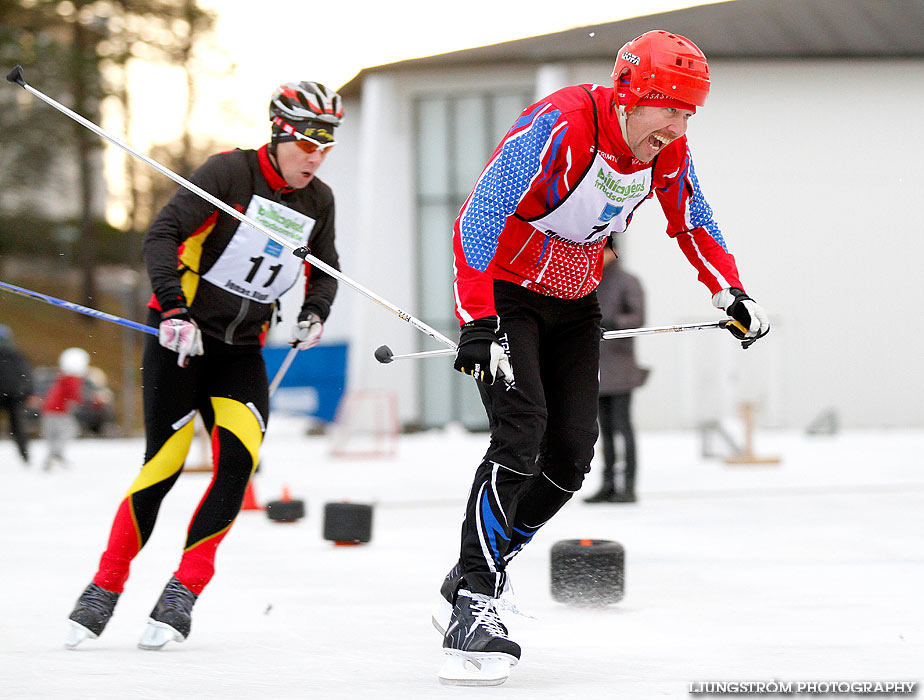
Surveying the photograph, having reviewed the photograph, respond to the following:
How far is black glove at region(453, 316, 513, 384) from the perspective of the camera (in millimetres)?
3301

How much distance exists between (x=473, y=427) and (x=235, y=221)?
18.3m

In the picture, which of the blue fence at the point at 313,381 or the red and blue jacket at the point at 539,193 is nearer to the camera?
the red and blue jacket at the point at 539,193

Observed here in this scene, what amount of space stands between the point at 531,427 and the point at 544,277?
46cm

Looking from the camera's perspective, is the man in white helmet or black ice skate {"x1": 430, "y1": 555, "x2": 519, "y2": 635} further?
the man in white helmet

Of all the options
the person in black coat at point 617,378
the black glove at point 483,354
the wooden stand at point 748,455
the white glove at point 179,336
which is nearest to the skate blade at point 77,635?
the white glove at point 179,336

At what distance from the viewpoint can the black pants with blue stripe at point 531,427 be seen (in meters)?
3.49

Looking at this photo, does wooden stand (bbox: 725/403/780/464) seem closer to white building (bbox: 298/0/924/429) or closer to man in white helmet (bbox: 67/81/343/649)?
man in white helmet (bbox: 67/81/343/649)

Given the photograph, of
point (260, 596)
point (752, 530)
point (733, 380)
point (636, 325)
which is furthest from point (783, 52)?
point (260, 596)

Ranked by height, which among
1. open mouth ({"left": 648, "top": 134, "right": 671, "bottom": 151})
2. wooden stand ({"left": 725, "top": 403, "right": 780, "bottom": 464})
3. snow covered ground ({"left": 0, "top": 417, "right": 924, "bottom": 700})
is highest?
open mouth ({"left": 648, "top": 134, "right": 671, "bottom": 151})

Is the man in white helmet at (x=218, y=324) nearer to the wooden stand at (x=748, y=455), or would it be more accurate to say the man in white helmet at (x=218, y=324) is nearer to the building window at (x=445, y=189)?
the wooden stand at (x=748, y=455)

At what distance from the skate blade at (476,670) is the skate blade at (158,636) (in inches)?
38.1

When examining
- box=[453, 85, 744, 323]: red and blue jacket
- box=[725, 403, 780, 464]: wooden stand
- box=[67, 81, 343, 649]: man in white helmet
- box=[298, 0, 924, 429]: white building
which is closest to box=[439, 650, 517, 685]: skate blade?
box=[453, 85, 744, 323]: red and blue jacket

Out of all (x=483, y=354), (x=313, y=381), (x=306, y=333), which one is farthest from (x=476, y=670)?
(x=313, y=381)

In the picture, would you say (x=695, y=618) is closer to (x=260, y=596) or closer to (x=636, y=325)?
(x=260, y=596)
